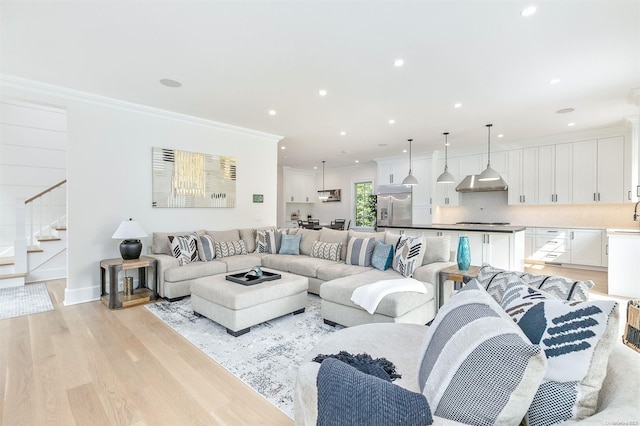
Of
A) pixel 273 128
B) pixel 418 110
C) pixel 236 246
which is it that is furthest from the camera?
pixel 273 128

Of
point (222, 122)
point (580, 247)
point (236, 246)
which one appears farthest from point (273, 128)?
point (580, 247)

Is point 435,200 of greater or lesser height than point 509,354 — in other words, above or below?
above

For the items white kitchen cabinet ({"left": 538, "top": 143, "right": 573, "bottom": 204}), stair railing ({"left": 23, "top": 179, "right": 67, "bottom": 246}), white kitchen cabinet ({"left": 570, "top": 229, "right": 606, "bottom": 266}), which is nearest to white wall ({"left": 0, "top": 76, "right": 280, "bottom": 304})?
stair railing ({"left": 23, "top": 179, "right": 67, "bottom": 246})

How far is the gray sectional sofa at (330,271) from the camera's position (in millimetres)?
2938

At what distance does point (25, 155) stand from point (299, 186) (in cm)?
681

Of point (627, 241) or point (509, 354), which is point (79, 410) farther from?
point (627, 241)

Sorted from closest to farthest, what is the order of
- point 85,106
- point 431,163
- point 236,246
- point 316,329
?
point 316,329 < point 85,106 < point 236,246 < point 431,163

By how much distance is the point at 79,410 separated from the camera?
6.09 feet

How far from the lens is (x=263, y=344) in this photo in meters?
2.76

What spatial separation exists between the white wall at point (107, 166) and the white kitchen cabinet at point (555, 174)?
21.8 ft

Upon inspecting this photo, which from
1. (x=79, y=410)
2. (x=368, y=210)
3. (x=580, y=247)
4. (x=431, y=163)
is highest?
(x=431, y=163)

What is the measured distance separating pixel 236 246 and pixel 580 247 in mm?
6771

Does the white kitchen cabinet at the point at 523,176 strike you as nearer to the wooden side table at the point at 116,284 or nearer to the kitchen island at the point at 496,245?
the kitchen island at the point at 496,245

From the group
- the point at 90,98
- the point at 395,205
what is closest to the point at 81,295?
the point at 90,98
